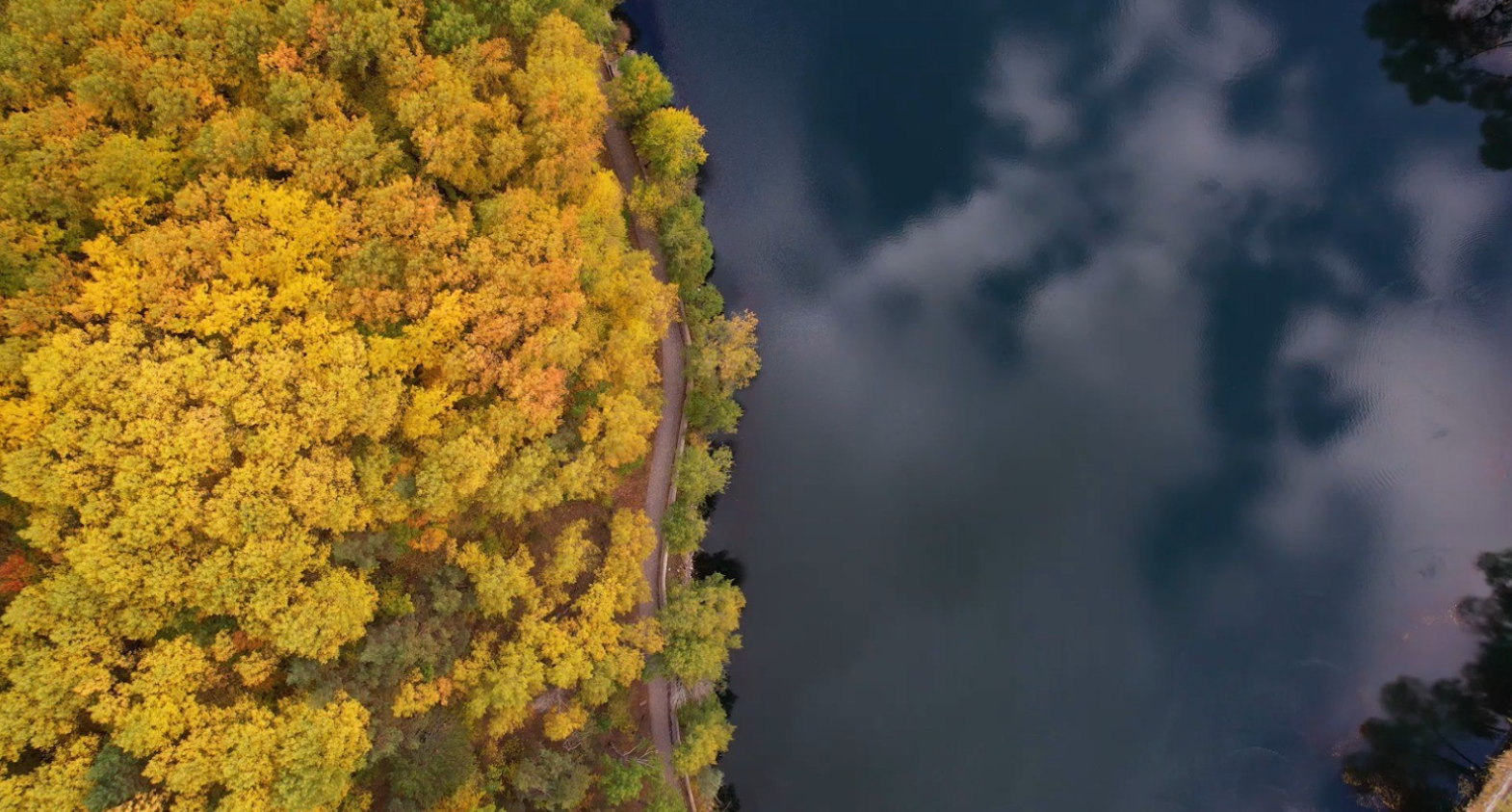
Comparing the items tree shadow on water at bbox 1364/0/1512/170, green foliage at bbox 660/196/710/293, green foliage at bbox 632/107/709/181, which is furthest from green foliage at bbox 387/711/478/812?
tree shadow on water at bbox 1364/0/1512/170

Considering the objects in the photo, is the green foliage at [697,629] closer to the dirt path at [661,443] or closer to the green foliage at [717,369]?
the dirt path at [661,443]

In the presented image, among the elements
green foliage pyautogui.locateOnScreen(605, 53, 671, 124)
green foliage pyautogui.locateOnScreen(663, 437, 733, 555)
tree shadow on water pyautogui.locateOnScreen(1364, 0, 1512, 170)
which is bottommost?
green foliage pyautogui.locateOnScreen(663, 437, 733, 555)

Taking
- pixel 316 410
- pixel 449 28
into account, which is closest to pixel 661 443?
pixel 316 410

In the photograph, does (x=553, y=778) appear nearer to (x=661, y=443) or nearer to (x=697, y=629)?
(x=697, y=629)

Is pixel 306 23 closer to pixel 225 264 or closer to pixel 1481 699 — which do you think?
pixel 225 264

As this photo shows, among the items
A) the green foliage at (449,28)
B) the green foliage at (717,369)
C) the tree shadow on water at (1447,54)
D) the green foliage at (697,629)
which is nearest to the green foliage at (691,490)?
the green foliage at (717,369)

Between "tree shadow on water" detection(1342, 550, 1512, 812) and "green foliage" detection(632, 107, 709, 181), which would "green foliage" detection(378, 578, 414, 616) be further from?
"tree shadow on water" detection(1342, 550, 1512, 812)

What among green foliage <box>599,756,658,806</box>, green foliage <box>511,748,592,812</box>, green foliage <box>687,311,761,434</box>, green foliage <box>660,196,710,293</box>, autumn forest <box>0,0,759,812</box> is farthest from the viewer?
green foliage <box>660,196,710,293</box>
